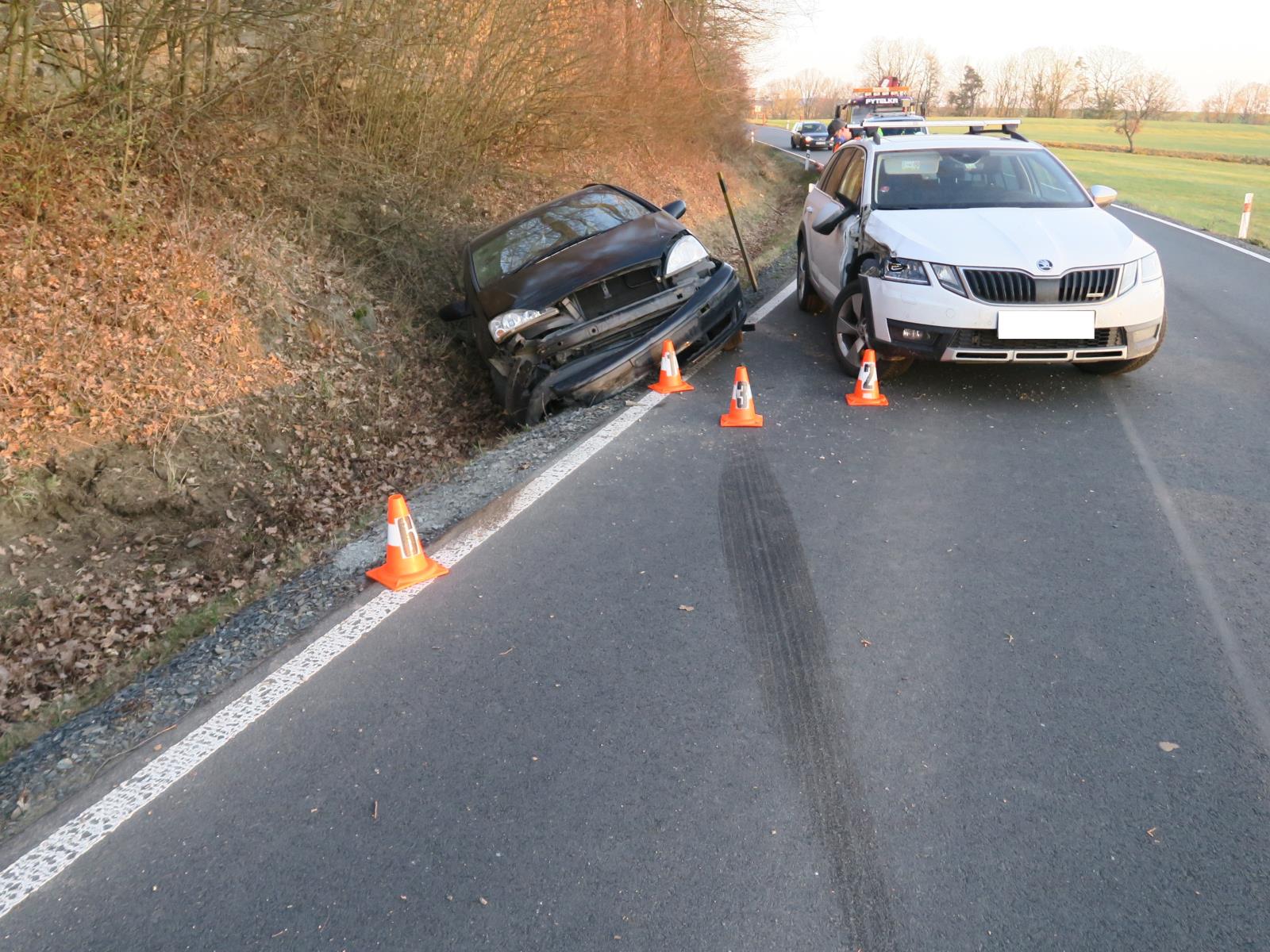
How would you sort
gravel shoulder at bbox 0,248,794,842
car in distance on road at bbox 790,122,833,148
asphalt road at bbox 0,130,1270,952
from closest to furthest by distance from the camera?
asphalt road at bbox 0,130,1270,952 → gravel shoulder at bbox 0,248,794,842 → car in distance on road at bbox 790,122,833,148

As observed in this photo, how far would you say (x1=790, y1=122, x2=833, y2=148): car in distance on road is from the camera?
46.0 m

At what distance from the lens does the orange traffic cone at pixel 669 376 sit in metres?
7.08

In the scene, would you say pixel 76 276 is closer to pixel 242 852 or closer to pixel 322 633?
pixel 322 633

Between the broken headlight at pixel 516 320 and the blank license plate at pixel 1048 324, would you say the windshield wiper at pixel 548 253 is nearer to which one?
the broken headlight at pixel 516 320

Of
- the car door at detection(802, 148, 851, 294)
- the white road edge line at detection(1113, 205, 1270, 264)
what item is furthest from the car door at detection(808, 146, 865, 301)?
the white road edge line at detection(1113, 205, 1270, 264)

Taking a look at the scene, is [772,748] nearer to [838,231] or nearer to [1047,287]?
[1047,287]

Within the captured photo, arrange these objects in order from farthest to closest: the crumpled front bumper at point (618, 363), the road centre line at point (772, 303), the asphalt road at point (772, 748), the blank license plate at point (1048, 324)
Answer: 1. the road centre line at point (772, 303)
2. the crumpled front bumper at point (618, 363)
3. the blank license plate at point (1048, 324)
4. the asphalt road at point (772, 748)

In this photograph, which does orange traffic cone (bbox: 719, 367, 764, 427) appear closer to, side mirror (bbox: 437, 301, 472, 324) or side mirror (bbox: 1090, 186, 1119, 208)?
side mirror (bbox: 437, 301, 472, 324)

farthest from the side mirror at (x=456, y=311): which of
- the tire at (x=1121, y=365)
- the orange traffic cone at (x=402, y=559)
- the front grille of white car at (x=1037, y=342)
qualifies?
the tire at (x=1121, y=365)

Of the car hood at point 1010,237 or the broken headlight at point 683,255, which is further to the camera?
the broken headlight at point 683,255

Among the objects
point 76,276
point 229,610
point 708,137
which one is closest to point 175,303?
point 76,276

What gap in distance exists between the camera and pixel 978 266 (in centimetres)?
623

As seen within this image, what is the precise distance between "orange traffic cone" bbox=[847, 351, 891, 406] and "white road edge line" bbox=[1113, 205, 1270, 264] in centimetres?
1010

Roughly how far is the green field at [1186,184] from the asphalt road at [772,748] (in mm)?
15954
